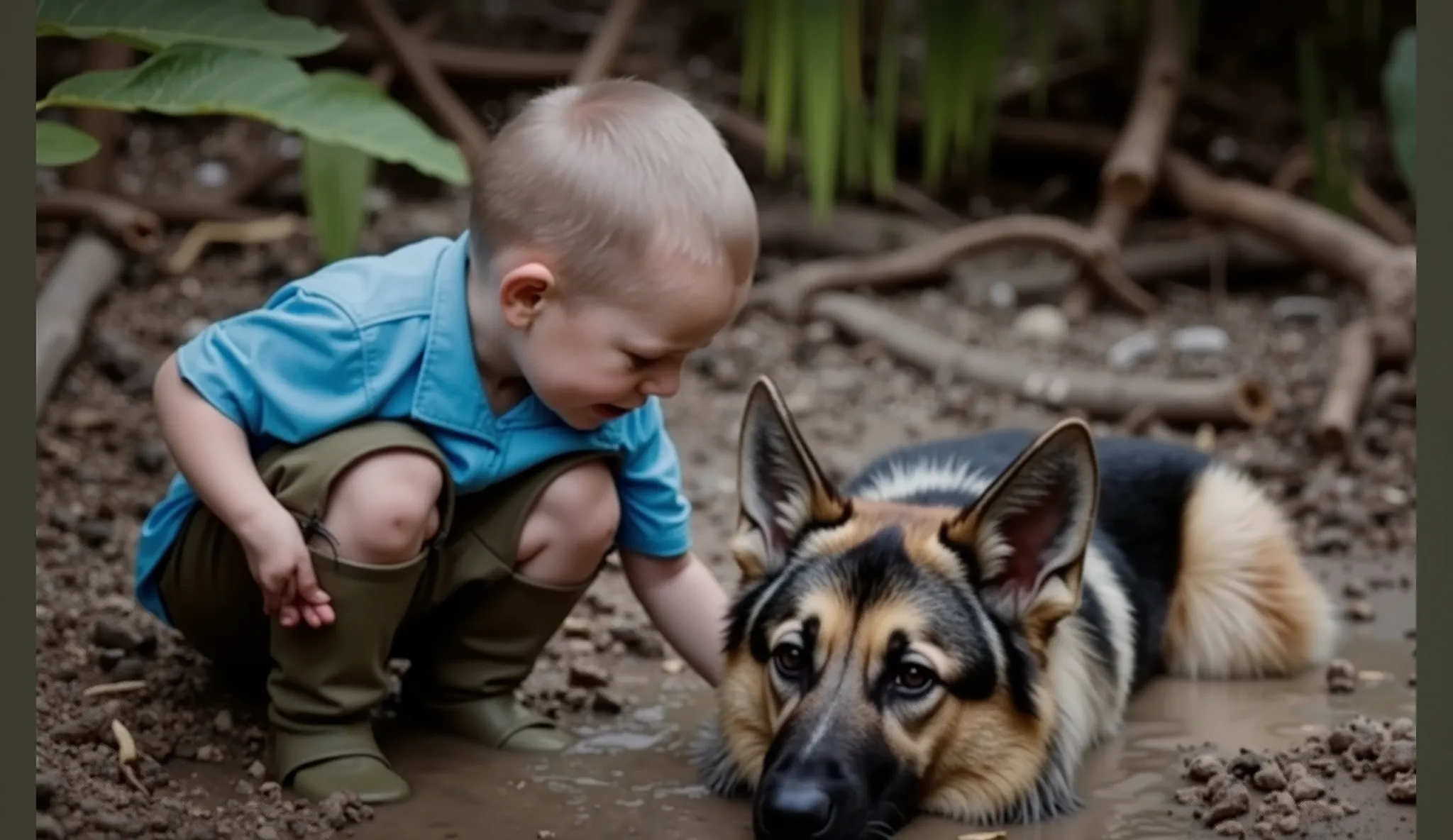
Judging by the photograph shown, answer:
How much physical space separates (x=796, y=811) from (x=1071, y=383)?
322 cm

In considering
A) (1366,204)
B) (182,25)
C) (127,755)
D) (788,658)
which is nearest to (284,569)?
(127,755)

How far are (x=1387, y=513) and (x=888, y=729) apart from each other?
2520mm

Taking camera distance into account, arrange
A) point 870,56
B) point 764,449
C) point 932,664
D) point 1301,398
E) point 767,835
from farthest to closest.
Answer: point 870,56
point 1301,398
point 764,449
point 932,664
point 767,835

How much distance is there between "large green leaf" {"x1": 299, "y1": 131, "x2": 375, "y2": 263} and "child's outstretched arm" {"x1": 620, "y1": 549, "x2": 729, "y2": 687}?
2.37 metres

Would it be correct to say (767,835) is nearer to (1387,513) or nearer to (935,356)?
(1387,513)

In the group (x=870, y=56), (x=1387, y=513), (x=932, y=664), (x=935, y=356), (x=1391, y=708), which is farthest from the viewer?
(x=870, y=56)

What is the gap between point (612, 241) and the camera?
2.67m

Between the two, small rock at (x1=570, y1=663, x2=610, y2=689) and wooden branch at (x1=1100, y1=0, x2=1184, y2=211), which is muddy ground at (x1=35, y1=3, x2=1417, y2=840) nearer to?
small rock at (x1=570, y1=663, x2=610, y2=689)

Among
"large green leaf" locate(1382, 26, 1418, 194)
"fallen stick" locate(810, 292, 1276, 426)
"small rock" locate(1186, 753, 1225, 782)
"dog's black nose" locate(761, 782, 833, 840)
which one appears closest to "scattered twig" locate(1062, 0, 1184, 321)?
"fallen stick" locate(810, 292, 1276, 426)

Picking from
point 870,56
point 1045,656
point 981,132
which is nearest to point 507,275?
point 1045,656

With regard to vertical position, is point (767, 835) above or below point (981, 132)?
below

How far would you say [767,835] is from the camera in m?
2.58

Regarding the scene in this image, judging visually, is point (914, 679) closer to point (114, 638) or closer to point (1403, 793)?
point (1403, 793)

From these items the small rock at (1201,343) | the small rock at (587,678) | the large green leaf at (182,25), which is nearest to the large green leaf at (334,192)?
the small rock at (587,678)
